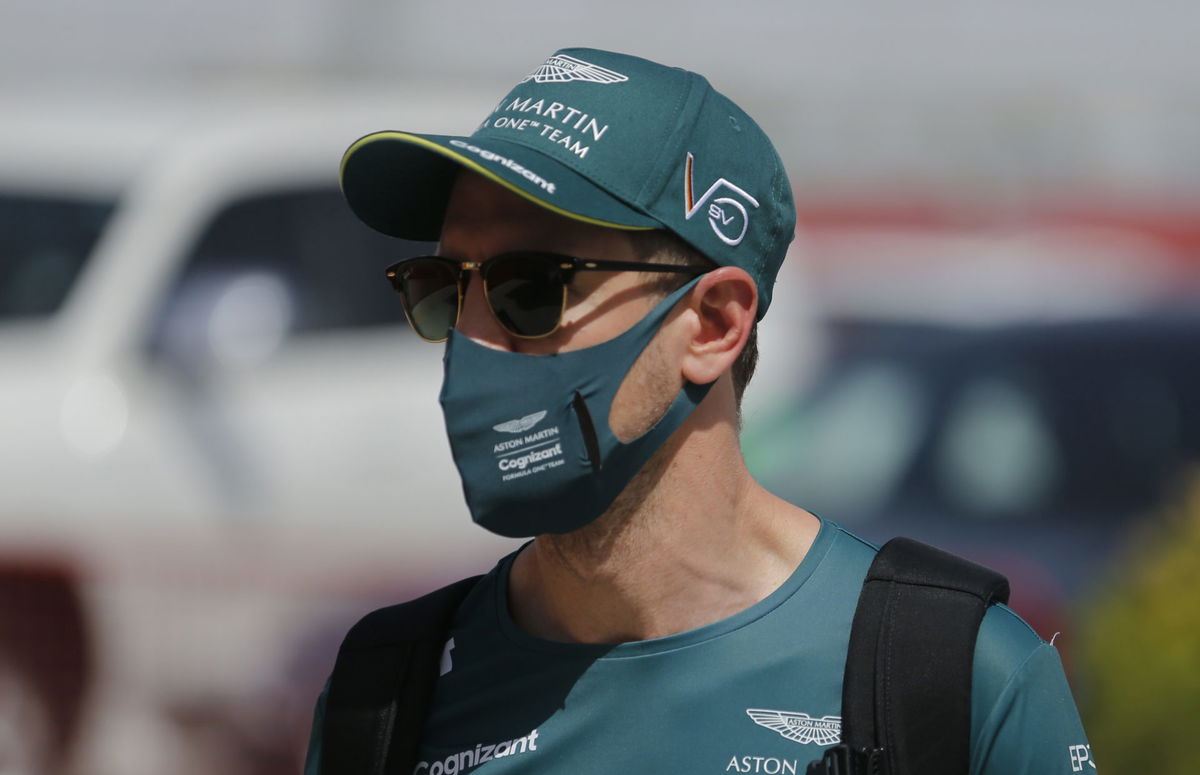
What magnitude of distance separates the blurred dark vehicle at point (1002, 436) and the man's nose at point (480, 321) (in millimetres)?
4409

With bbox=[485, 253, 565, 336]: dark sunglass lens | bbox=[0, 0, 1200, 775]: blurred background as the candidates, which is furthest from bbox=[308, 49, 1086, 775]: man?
bbox=[0, 0, 1200, 775]: blurred background

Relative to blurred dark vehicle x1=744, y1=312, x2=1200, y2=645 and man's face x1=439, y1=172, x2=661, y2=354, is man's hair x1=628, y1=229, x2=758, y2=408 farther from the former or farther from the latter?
blurred dark vehicle x1=744, y1=312, x2=1200, y2=645

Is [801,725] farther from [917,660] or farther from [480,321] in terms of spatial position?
[480,321]

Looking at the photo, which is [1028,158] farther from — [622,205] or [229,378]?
[622,205]

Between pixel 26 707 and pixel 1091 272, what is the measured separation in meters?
5.24

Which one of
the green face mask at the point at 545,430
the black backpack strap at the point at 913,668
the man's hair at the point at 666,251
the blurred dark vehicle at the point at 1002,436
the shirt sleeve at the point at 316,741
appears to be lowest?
the blurred dark vehicle at the point at 1002,436

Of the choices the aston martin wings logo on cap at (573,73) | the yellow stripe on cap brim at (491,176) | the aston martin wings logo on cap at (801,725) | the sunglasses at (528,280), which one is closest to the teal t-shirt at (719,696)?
the aston martin wings logo on cap at (801,725)

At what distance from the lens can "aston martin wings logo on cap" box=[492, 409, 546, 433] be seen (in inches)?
76.7

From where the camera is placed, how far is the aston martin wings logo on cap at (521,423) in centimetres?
195

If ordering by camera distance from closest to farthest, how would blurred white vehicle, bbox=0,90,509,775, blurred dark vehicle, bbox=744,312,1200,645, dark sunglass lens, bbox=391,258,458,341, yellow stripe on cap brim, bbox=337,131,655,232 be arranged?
yellow stripe on cap brim, bbox=337,131,655,232, dark sunglass lens, bbox=391,258,458,341, blurred white vehicle, bbox=0,90,509,775, blurred dark vehicle, bbox=744,312,1200,645

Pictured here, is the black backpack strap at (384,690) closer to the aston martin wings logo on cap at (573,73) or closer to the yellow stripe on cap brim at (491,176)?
the yellow stripe on cap brim at (491,176)

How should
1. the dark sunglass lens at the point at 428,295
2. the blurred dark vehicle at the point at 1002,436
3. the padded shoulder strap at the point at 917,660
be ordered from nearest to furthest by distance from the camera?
1. the padded shoulder strap at the point at 917,660
2. the dark sunglass lens at the point at 428,295
3. the blurred dark vehicle at the point at 1002,436

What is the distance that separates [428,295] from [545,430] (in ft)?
0.89

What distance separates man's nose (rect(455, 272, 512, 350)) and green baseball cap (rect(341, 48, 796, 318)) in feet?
0.60
